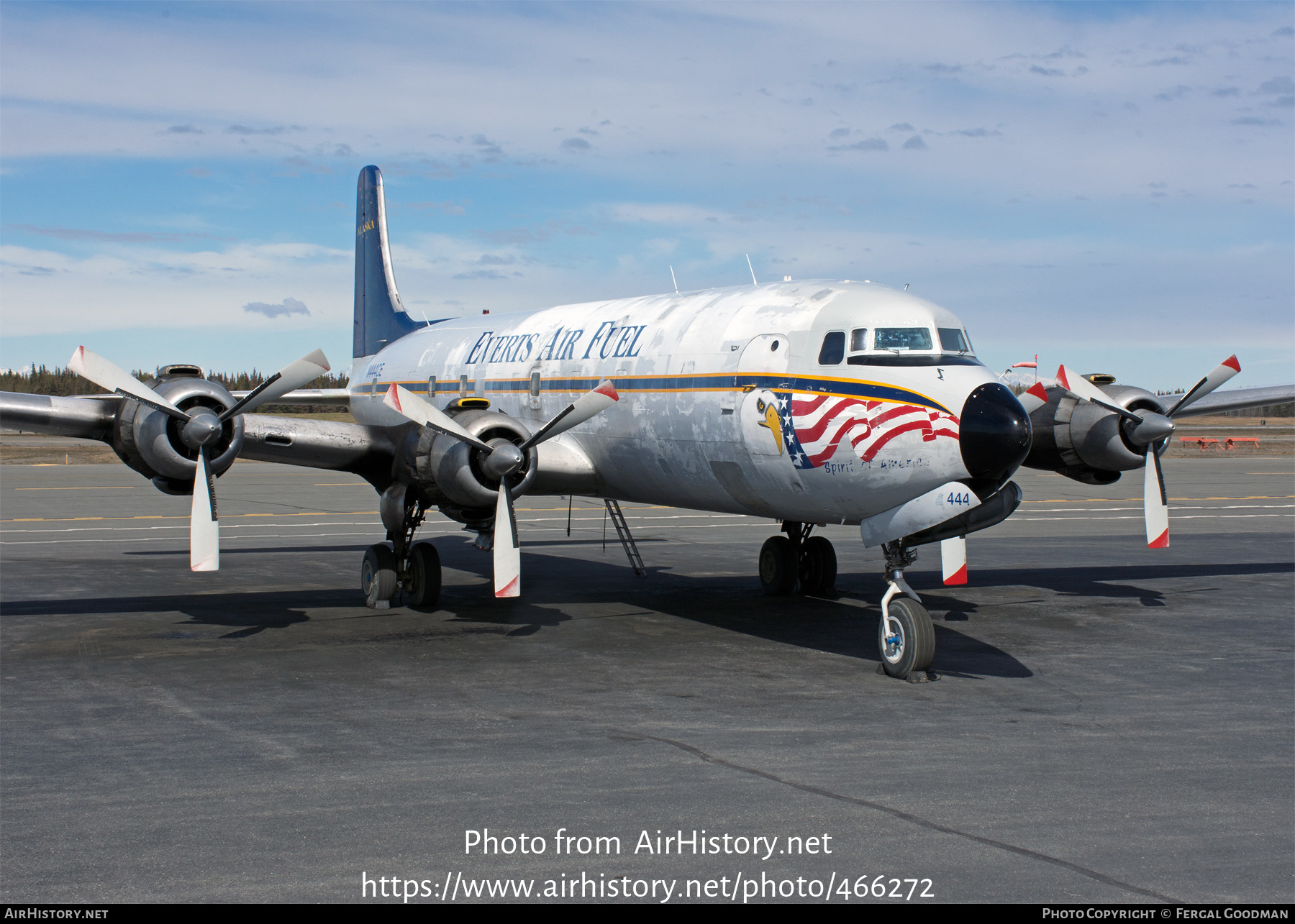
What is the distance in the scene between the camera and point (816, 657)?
522 inches

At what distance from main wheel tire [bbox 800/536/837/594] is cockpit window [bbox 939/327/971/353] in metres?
Answer: 5.99

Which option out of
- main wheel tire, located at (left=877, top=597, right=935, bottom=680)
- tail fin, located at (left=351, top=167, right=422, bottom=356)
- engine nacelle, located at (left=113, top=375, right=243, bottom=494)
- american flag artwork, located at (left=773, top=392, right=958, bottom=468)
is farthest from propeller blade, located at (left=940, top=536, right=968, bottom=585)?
tail fin, located at (left=351, top=167, right=422, bottom=356)

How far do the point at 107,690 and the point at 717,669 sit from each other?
6.14 m

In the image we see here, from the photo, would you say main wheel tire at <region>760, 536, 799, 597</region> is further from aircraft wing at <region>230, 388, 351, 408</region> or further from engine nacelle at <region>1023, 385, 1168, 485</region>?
aircraft wing at <region>230, 388, 351, 408</region>

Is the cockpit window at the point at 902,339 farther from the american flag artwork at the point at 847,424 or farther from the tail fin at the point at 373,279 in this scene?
the tail fin at the point at 373,279

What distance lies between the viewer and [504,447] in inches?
585

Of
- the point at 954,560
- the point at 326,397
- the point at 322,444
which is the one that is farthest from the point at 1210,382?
the point at 326,397

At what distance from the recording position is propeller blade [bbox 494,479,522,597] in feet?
47.5

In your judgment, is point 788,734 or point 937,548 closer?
point 788,734

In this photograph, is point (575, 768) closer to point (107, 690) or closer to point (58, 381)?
point (107, 690)

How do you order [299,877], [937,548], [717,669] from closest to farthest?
[299,877], [717,669], [937,548]

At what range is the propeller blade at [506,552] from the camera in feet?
47.5

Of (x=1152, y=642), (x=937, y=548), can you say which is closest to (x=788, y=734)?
(x=1152, y=642)

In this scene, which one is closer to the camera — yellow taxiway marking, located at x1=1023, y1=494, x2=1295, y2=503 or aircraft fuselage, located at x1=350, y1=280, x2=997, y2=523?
aircraft fuselage, located at x1=350, y1=280, x2=997, y2=523
